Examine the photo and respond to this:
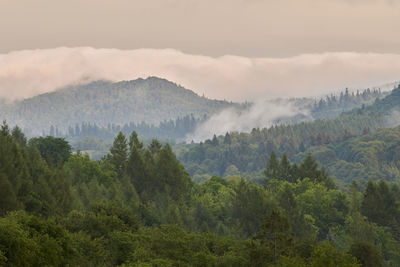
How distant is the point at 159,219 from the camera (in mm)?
137125

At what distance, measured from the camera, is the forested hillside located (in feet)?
240

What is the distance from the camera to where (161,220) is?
138375 millimetres

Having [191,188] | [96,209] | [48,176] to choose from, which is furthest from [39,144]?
[96,209]

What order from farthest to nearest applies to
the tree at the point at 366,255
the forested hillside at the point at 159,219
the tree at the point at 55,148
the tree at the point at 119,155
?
the tree at the point at 119,155 → the tree at the point at 55,148 → the tree at the point at 366,255 → the forested hillside at the point at 159,219

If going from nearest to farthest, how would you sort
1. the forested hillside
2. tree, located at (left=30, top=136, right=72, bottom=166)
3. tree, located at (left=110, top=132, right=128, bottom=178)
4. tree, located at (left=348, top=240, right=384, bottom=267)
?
1. the forested hillside
2. tree, located at (left=348, top=240, right=384, bottom=267)
3. tree, located at (left=30, top=136, right=72, bottom=166)
4. tree, located at (left=110, top=132, right=128, bottom=178)

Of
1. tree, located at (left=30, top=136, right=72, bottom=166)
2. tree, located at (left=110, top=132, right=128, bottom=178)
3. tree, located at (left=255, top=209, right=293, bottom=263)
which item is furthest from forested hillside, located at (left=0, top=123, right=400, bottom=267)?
tree, located at (left=110, top=132, right=128, bottom=178)

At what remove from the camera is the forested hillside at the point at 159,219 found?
73.1 m

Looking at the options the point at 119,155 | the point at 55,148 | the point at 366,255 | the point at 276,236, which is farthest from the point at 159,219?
the point at 276,236

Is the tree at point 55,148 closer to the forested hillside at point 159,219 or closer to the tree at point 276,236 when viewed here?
the forested hillside at point 159,219

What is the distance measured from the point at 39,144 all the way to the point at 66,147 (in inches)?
340

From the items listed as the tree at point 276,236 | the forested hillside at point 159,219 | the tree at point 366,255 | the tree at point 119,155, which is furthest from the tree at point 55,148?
the tree at point 366,255

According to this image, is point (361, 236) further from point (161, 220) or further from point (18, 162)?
point (18, 162)

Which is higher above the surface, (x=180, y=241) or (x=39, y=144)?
(x=39, y=144)

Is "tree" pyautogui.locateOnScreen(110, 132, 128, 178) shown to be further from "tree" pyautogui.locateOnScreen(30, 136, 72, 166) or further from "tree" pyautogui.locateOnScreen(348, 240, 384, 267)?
"tree" pyautogui.locateOnScreen(348, 240, 384, 267)
